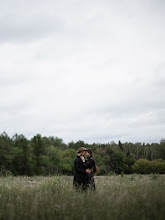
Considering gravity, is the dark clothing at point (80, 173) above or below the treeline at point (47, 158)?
above

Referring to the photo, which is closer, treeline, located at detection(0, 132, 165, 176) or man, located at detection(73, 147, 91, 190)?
man, located at detection(73, 147, 91, 190)

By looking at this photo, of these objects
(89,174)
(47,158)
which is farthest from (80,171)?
(47,158)

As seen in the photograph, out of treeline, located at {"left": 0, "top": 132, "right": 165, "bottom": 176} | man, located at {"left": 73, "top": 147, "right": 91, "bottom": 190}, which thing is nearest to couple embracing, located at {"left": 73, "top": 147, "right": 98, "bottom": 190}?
man, located at {"left": 73, "top": 147, "right": 91, "bottom": 190}

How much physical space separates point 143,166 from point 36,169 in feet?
85.0

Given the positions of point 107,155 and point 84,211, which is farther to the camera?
point 107,155

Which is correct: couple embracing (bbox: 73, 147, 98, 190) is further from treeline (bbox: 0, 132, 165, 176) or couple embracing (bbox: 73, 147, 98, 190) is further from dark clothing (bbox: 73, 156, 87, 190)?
Answer: treeline (bbox: 0, 132, 165, 176)

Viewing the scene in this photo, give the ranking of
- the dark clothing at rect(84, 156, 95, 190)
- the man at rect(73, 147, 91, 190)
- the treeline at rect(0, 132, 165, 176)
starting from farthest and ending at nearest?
1. the treeline at rect(0, 132, 165, 176)
2. the man at rect(73, 147, 91, 190)
3. the dark clothing at rect(84, 156, 95, 190)

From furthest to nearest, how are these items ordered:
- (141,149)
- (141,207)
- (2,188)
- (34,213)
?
(141,149), (2,188), (34,213), (141,207)

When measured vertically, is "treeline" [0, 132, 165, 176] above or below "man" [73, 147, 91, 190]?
below

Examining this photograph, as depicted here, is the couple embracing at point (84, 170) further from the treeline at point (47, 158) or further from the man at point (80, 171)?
the treeline at point (47, 158)

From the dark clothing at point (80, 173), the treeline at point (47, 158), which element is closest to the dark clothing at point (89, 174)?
the dark clothing at point (80, 173)

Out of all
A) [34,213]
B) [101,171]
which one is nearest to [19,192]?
[34,213]

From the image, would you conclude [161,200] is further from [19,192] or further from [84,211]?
[19,192]

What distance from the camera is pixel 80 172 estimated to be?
773 centimetres
